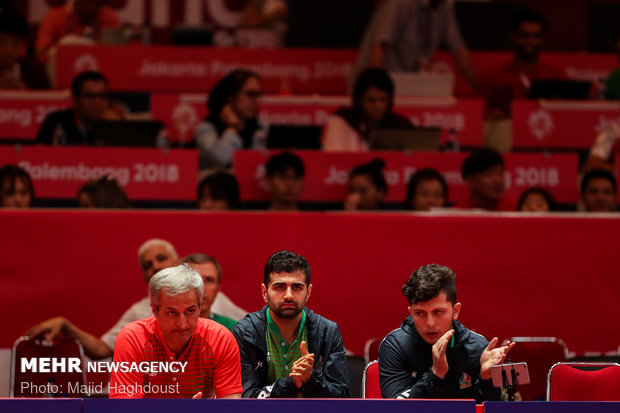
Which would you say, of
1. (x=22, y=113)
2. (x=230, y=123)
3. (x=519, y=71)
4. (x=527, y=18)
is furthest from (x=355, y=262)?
(x=519, y=71)

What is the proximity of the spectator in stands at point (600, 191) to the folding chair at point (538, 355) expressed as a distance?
1.84 meters

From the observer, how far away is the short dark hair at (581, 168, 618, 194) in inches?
262

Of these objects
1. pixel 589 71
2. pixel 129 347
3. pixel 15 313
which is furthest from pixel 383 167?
pixel 589 71

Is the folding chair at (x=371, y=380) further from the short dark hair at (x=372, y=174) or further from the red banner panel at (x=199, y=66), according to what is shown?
the red banner panel at (x=199, y=66)

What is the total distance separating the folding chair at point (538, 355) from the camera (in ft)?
15.8

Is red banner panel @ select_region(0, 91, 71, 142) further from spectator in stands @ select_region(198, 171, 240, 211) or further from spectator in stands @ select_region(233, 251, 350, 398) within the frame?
spectator in stands @ select_region(233, 251, 350, 398)

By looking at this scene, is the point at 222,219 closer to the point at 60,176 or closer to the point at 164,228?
the point at 164,228

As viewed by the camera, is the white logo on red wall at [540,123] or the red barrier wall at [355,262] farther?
the white logo on red wall at [540,123]

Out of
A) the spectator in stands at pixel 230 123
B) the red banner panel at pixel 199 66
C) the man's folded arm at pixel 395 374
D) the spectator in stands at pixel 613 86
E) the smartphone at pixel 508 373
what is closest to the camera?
the smartphone at pixel 508 373

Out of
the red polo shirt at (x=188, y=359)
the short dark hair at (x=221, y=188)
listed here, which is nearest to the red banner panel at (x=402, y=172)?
the short dark hair at (x=221, y=188)

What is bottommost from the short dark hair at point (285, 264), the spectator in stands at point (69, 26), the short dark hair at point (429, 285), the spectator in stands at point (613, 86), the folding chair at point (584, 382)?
the folding chair at point (584, 382)

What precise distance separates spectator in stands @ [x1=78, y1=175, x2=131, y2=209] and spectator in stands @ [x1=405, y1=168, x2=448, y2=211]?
1.77 metres

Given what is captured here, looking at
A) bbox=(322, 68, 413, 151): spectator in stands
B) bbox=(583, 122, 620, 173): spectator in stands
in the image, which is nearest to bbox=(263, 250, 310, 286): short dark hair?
A: bbox=(322, 68, 413, 151): spectator in stands

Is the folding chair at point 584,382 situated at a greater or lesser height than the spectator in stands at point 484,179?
lesser
